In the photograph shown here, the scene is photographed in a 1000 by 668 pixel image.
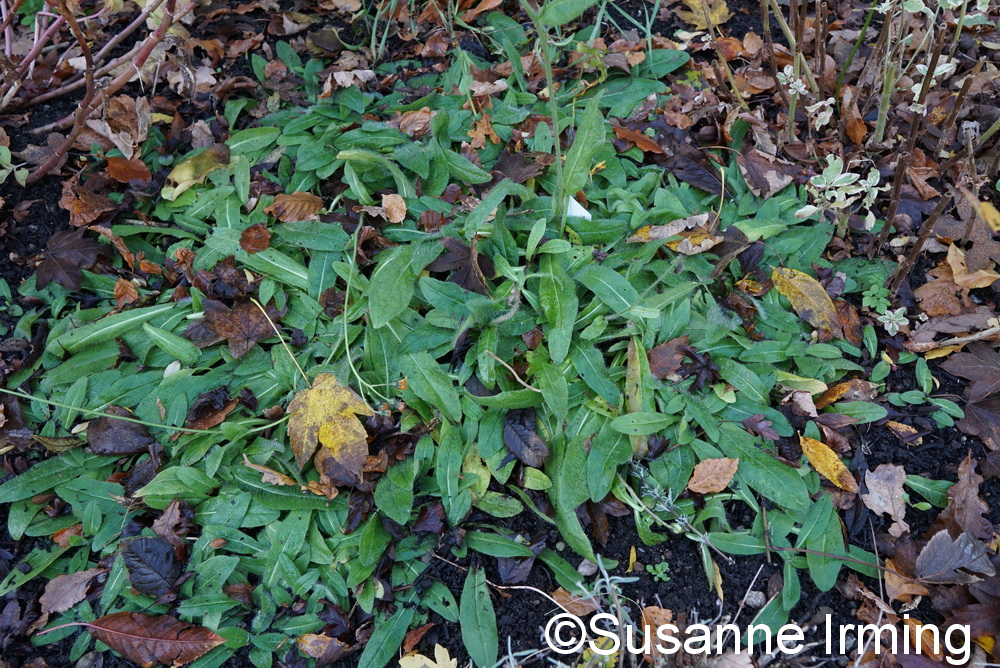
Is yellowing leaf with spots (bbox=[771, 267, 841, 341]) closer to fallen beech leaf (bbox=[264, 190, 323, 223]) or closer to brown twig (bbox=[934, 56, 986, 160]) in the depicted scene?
brown twig (bbox=[934, 56, 986, 160])

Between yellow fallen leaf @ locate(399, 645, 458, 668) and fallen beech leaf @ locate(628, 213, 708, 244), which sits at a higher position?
fallen beech leaf @ locate(628, 213, 708, 244)

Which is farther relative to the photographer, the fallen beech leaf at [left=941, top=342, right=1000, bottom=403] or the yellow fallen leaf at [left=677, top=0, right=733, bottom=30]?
the yellow fallen leaf at [left=677, top=0, right=733, bottom=30]

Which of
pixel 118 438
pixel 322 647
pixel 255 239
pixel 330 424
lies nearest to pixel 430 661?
pixel 322 647

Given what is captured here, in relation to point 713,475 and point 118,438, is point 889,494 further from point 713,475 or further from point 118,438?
point 118,438

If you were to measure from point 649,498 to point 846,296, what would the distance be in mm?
1096

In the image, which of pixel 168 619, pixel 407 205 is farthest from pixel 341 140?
pixel 168 619

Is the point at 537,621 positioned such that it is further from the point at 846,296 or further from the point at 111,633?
the point at 846,296

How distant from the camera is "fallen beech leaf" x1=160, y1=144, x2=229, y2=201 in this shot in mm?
2795

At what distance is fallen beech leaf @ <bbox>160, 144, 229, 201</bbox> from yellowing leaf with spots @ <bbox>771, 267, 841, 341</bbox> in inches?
88.9

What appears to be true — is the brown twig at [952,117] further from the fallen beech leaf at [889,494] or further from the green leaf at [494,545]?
the green leaf at [494,545]

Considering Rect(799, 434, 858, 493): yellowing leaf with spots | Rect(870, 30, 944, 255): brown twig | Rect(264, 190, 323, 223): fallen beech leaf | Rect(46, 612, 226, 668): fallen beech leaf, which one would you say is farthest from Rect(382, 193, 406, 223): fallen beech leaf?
Rect(870, 30, 944, 255): brown twig

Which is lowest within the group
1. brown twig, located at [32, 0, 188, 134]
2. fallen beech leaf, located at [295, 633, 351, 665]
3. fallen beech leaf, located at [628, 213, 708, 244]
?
fallen beech leaf, located at [295, 633, 351, 665]

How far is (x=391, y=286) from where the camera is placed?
236cm

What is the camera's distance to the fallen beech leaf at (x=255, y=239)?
2.60 m
